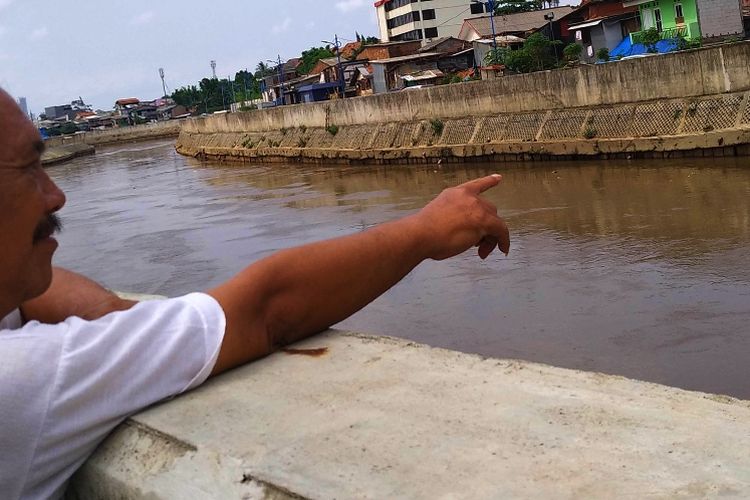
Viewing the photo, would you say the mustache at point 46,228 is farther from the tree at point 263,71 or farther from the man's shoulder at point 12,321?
the tree at point 263,71

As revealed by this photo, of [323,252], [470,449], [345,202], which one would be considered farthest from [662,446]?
[345,202]

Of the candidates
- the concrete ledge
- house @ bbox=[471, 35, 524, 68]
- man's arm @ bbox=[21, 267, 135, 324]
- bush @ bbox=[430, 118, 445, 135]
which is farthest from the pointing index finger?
house @ bbox=[471, 35, 524, 68]

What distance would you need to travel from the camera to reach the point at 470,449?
1.13 meters

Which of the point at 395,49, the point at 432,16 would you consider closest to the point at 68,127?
the point at 432,16

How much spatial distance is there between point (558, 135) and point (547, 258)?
7522 millimetres

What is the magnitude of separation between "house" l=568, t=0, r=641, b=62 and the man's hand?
1115 inches

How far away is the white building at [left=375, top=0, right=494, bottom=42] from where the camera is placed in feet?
183

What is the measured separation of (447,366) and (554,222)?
7351 mm

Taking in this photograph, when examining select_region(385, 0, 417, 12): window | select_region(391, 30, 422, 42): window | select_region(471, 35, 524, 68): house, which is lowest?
select_region(471, 35, 524, 68): house

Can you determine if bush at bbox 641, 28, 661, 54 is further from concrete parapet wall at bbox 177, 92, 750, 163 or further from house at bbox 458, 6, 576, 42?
house at bbox 458, 6, 576, 42

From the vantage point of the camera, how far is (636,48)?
25.9 metres

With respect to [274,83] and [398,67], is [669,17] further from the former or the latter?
[274,83]

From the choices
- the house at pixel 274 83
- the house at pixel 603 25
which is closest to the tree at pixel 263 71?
the house at pixel 274 83

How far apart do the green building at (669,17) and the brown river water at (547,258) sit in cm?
1318
